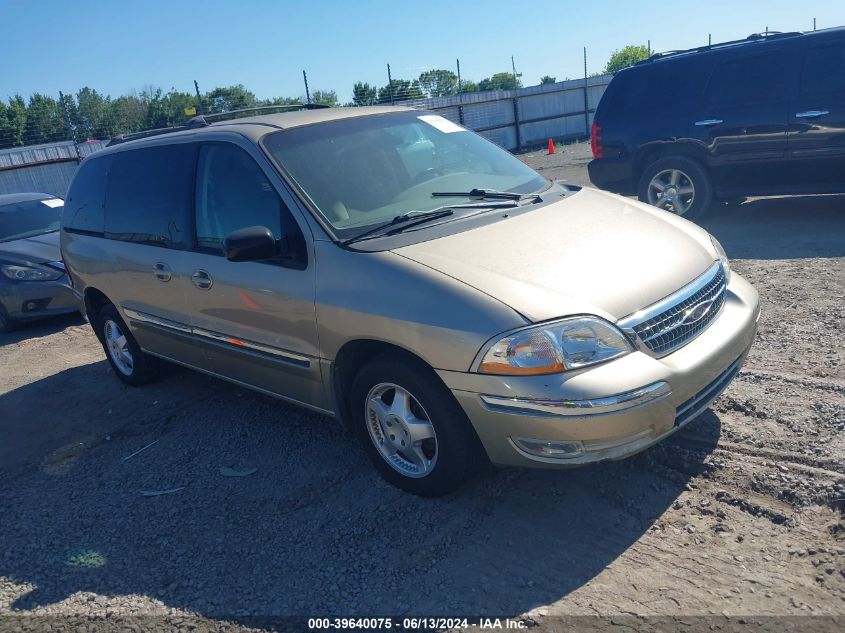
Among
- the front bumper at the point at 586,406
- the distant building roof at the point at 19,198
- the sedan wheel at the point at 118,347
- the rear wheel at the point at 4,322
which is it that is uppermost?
the distant building roof at the point at 19,198

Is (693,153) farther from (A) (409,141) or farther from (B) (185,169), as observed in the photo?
(B) (185,169)

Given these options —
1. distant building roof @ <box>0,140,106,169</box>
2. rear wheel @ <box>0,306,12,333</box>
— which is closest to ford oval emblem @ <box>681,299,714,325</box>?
rear wheel @ <box>0,306,12,333</box>

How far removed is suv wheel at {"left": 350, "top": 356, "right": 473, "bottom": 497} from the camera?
322 cm

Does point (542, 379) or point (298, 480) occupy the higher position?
point (542, 379)

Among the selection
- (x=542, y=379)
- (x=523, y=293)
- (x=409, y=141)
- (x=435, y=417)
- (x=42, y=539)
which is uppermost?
(x=409, y=141)

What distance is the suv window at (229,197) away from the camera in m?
3.96

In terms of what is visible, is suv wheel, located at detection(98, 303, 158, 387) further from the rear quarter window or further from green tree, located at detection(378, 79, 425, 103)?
green tree, located at detection(378, 79, 425, 103)

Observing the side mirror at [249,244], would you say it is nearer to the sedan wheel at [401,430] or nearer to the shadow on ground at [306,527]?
the sedan wheel at [401,430]

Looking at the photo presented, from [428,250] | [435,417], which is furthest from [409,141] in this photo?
[435,417]

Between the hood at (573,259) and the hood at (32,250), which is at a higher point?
the hood at (573,259)

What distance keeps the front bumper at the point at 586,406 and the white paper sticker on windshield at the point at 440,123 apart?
224cm

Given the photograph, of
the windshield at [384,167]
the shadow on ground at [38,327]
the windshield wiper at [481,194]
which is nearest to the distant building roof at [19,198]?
the shadow on ground at [38,327]

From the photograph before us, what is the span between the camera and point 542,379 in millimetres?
2912

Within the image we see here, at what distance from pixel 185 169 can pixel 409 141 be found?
4.78ft
